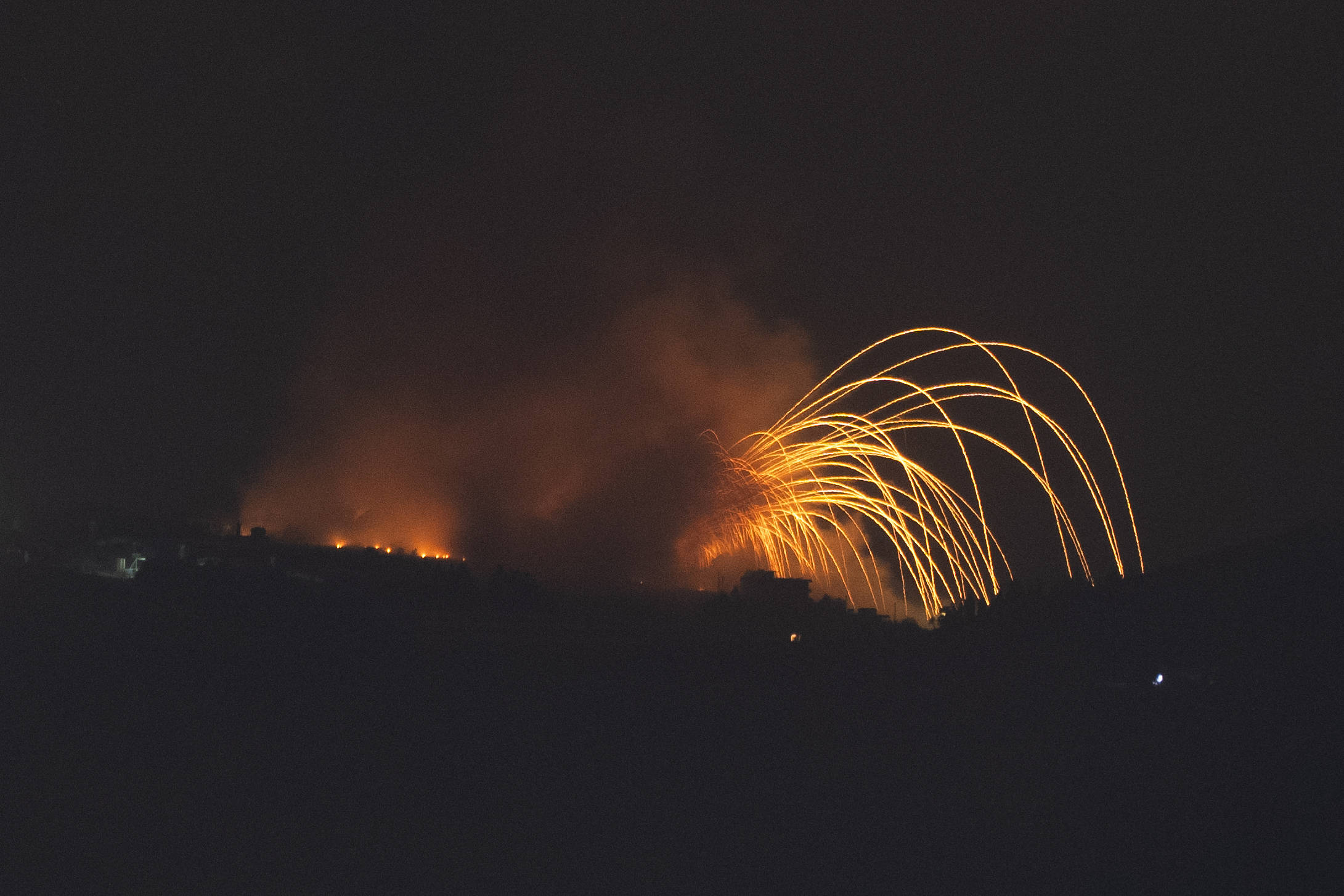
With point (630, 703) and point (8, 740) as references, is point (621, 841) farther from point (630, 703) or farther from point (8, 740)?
point (8, 740)

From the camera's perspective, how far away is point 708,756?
27.8 feet

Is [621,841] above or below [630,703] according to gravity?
below

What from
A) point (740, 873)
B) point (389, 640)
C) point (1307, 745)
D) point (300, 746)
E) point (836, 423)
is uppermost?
point (836, 423)

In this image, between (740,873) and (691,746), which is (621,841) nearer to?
(740,873)

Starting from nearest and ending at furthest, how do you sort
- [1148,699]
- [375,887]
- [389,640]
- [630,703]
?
1. [375,887]
2. [1148,699]
3. [630,703]
4. [389,640]

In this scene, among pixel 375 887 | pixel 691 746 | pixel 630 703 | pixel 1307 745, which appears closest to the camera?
pixel 375 887

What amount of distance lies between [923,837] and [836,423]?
57.3 feet

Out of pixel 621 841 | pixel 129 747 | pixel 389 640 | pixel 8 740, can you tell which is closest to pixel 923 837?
pixel 621 841

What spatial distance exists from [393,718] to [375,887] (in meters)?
3.27

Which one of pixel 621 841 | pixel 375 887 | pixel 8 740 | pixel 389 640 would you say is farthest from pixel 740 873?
pixel 389 640

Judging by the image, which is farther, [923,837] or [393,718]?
[393,718]

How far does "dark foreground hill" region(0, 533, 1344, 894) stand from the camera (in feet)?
21.0

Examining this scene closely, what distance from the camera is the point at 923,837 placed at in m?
6.96

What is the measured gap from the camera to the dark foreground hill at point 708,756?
21.0 feet
